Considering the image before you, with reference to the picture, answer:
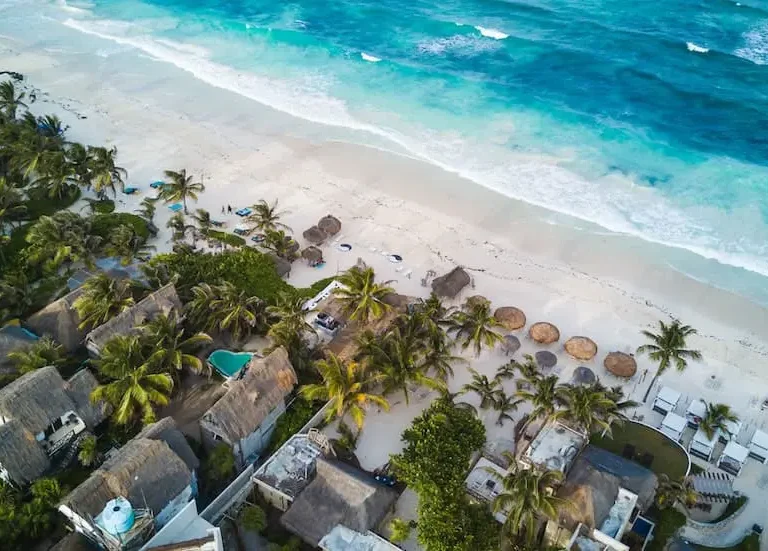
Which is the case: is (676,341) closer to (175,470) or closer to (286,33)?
(175,470)

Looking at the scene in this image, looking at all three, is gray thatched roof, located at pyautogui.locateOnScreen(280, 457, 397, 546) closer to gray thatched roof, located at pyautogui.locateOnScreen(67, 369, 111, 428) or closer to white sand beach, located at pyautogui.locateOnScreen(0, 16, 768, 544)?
white sand beach, located at pyautogui.locateOnScreen(0, 16, 768, 544)

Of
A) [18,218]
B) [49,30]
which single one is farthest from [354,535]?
[49,30]

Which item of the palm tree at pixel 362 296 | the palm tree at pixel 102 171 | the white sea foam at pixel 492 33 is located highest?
the white sea foam at pixel 492 33

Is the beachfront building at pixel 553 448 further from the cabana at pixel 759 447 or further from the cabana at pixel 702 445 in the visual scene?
the cabana at pixel 759 447

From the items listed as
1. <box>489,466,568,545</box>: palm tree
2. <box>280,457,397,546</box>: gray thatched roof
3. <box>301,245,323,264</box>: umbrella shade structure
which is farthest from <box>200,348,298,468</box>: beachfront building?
<box>301,245,323,264</box>: umbrella shade structure

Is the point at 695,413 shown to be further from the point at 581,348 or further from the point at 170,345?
the point at 170,345

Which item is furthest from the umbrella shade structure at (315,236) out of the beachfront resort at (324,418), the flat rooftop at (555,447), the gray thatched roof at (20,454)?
the gray thatched roof at (20,454)
